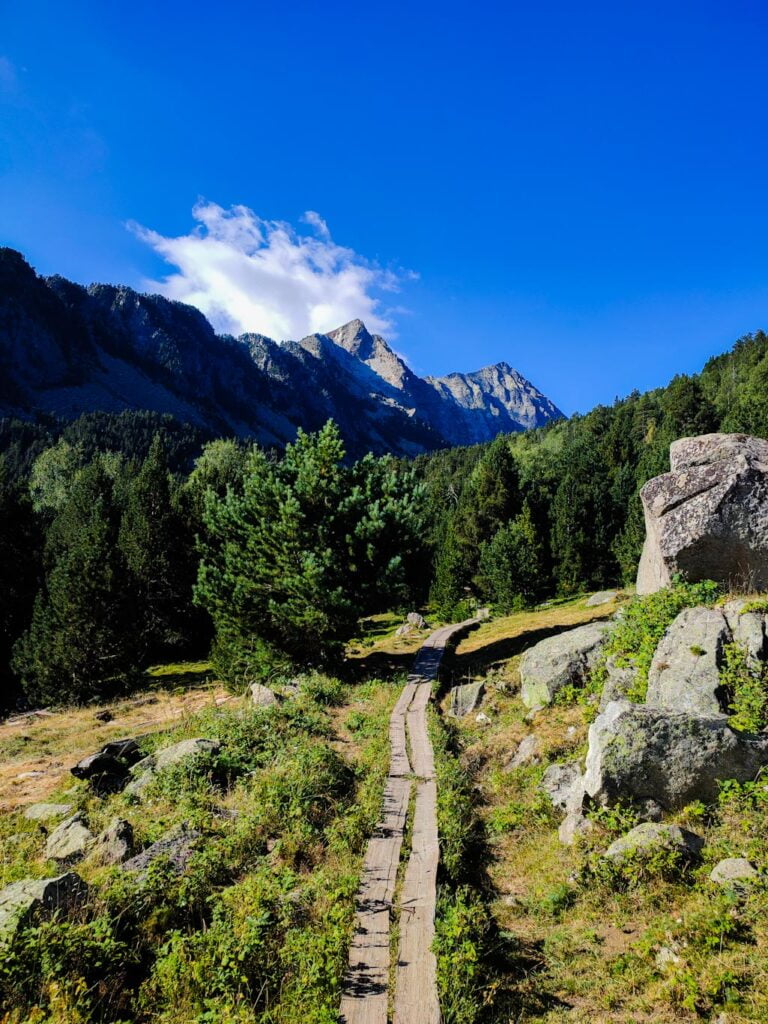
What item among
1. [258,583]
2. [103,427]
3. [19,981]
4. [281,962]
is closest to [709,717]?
[281,962]

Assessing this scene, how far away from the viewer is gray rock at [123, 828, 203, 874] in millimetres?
7898

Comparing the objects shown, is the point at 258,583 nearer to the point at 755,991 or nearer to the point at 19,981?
the point at 19,981

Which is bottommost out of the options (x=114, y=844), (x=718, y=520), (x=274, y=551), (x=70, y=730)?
(x=70, y=730)

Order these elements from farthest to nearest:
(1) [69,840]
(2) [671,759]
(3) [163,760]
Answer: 1. (3) [163,760]
2. (1) [69,840]
3. (2) [671,759]

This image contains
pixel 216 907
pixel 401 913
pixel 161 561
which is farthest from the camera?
pixel 161 561

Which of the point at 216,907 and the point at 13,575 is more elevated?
the point at 13,575

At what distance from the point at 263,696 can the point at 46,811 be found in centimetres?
783

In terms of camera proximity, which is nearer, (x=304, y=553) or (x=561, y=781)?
(x=561, y=781)

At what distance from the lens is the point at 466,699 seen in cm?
1794

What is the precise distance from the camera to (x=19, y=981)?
208 inches

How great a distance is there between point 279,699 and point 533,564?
33.9m

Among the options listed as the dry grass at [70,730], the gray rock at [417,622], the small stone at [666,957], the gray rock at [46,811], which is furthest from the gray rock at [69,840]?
the gray rock at [417,622]

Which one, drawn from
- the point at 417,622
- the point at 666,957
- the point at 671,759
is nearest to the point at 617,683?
the point at 671,759

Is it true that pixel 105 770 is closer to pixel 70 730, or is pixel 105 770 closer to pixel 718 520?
pixel 70 730
